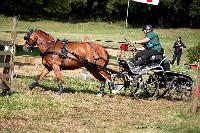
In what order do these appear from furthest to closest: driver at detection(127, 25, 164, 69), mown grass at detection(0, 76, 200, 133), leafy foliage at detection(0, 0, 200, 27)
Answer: leafy foliage at detection(0, 0, 200, 27)
driver at detection(127, 25, 164, 69)
mown grass at detection(0, 76, 200, 133)

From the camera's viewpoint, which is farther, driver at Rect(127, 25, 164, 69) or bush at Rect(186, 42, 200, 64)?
bush at Rect(186, 42, 200, 64)

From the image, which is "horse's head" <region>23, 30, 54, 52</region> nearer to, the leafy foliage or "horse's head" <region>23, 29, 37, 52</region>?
"horse's head" <region>23, 29, 37, 52</region>

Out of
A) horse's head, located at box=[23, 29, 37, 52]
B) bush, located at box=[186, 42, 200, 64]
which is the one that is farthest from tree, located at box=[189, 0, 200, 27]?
horse's head, located at box=[23, 29, 37, 52]

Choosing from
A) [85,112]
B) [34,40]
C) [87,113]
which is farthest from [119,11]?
[87,113]

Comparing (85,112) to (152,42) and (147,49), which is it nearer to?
(147,49)

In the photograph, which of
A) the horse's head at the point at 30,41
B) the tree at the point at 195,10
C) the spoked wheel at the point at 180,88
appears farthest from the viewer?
the tree at the point at 195,10

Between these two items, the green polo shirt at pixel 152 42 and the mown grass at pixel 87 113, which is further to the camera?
the green polo shirt at pixel 152 42

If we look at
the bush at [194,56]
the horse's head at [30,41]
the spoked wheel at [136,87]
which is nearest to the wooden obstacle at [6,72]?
the horse's head at [30,41]

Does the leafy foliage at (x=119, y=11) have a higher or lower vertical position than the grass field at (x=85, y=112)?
higher

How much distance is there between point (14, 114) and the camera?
11.1 metres

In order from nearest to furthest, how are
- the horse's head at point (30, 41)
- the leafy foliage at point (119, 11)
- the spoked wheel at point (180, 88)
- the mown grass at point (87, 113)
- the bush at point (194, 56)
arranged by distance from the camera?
1. the mown grass at point (87, 113)
2. the spoked wheel at point (180, 88)
3. the horse's head at point (30, 41)
4. the bush at point (194, 56)
5. the leafy foliage at point (119, 11)

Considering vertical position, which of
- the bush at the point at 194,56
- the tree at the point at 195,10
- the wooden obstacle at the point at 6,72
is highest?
the tree at the point at 195,10

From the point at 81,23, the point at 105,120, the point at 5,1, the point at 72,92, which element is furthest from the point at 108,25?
the point at 105,120

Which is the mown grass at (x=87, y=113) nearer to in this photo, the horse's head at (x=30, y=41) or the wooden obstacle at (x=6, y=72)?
the wooden obstacle at (x=6, y=72)
